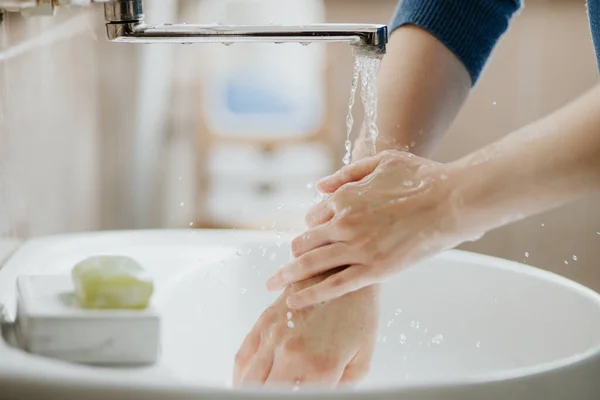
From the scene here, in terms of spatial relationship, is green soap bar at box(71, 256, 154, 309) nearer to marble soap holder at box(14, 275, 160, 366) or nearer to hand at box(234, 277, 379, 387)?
marble soap holder at box(14, 275, 160, 366)

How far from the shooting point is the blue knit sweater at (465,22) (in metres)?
0.80

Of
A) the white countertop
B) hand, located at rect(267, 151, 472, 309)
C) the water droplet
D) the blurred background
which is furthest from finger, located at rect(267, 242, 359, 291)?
Result: the blurred background

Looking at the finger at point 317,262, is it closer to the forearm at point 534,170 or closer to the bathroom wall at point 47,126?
the forearm at point 534,170

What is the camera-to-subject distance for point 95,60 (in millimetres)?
1335

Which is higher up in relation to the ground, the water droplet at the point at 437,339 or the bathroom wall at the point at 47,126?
the bathroom wall at the point at 47,126

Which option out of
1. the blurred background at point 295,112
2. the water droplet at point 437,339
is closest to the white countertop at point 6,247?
the water droplet at point 437,339

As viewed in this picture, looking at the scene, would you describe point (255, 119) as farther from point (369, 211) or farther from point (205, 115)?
point (369, 211)

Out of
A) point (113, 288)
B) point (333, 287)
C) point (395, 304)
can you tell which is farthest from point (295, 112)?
point (113, 288)

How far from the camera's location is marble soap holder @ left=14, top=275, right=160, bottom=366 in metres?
0.48

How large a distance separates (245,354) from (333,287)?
0.28 feet

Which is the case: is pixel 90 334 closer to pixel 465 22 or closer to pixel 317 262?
pixel 317 262

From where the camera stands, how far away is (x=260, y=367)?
632 millimetres

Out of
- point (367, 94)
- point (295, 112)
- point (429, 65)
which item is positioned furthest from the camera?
point (295, 112)

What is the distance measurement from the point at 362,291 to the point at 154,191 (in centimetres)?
99
